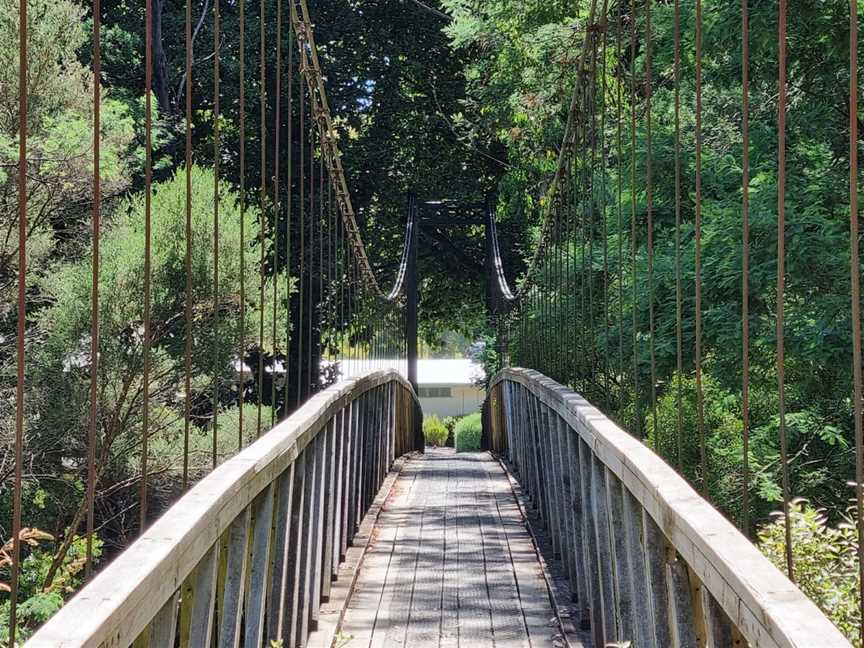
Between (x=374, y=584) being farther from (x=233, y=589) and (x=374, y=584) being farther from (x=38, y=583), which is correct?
(x=38, y=583)

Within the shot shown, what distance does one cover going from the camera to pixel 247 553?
2438 mm

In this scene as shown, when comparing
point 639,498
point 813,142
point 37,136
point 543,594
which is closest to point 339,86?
point 37,136

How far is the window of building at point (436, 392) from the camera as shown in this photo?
51.8m

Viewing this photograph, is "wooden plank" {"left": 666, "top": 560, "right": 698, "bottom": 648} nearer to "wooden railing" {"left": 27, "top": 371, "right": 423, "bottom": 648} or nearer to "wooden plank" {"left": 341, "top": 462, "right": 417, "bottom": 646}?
"wooden railing" {"left": 27, "top": 371, "right": 423, "bottom": 648}

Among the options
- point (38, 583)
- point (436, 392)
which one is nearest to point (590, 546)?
point (38, 583)

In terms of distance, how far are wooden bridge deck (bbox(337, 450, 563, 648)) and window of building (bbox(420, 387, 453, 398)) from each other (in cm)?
4455

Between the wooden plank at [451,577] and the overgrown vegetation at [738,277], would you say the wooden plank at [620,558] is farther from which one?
the overgrown vegetation at [738,277]

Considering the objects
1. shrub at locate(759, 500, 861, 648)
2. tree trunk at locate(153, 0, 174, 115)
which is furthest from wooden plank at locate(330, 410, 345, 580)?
tree trunk at locate(153, 0, 174, 115)

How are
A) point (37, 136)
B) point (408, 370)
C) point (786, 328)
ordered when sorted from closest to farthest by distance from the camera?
point (786, 328) → point (37, 136) → point (408, 370)

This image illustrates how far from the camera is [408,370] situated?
21.5 meters

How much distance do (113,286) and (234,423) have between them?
6.64ft

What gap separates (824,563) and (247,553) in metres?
1.81

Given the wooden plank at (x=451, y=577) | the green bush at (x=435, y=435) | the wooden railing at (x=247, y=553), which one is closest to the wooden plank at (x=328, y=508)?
the wooden railing at (x=247, y=553)

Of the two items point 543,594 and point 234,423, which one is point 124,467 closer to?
point 234,423
